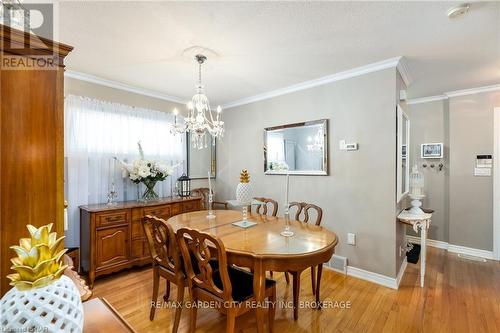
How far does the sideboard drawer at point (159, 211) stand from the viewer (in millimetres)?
3048

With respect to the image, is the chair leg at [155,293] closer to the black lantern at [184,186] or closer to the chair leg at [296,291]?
the chair leg at [296,291]

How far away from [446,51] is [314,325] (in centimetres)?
294

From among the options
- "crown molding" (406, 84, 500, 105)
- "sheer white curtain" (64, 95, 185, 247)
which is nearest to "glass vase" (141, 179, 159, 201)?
"sheer white curtain" (64, 95, 185, 247)

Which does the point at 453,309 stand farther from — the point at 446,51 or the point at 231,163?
the point at 231,163

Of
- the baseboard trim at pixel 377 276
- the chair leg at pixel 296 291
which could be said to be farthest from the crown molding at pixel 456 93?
the chair leg at pixel 296 291

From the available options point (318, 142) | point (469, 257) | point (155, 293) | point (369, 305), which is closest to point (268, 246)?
point (155, 293)

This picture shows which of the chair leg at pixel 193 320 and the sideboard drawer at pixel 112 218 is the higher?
the sideboard drawer at pixel 112 218

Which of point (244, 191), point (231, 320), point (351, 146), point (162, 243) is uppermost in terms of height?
point (351, 146)

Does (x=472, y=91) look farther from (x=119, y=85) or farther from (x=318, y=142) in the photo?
(x=119, y=85)

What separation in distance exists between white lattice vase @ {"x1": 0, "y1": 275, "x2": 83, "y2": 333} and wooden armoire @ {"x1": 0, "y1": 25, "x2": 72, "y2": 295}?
417mm

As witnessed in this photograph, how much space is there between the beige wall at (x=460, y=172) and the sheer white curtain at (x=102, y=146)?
4.43m

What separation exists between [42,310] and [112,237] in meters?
2.33

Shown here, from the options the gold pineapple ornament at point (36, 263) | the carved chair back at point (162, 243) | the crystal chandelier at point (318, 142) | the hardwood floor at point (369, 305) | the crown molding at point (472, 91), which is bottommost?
the hardwood floor at point (369, 305)

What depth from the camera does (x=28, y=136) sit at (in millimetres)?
1021
